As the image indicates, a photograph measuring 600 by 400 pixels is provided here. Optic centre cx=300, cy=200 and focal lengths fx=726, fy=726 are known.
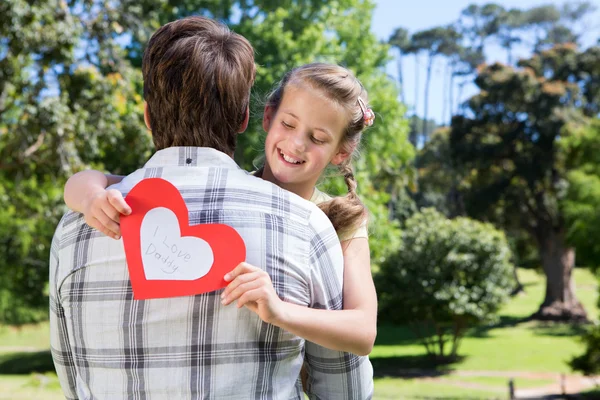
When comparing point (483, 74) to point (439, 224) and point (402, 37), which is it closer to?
point (439, 224)

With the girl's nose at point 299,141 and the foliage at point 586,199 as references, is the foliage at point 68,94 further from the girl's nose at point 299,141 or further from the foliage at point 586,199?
the foliage at point 586,199

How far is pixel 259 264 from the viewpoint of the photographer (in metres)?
1.33

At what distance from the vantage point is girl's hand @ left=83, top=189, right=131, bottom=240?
134 centimetres

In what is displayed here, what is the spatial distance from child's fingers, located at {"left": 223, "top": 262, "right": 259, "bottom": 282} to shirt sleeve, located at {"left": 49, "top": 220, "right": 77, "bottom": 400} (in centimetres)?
39

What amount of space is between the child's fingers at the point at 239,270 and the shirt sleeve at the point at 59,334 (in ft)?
1.26

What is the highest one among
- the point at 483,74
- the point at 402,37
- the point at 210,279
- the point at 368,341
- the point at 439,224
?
the point at 402,37

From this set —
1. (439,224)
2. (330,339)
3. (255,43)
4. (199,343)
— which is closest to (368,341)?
(330,339)

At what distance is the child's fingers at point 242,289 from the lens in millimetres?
1241

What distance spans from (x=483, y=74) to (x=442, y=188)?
34.6 ft

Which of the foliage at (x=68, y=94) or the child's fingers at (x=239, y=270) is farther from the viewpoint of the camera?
the foliage at (x=68, y=94)

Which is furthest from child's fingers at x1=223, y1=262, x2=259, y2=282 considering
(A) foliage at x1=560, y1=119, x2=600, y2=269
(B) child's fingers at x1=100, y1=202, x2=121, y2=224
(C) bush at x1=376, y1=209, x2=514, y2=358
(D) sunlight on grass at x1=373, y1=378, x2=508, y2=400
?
(A) foliage at x1=560, y1=119, x2=600, y2=269

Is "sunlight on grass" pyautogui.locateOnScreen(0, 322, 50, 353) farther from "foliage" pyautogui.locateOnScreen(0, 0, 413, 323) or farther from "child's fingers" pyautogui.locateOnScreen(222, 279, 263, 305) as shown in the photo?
"child's fingers" pyautogui.locateOnScreen(222, 279, 263, 305)

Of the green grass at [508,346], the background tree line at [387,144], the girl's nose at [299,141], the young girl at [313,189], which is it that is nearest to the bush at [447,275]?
the background tree line at [387,144]

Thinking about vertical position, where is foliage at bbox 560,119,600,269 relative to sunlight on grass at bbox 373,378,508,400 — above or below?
above
